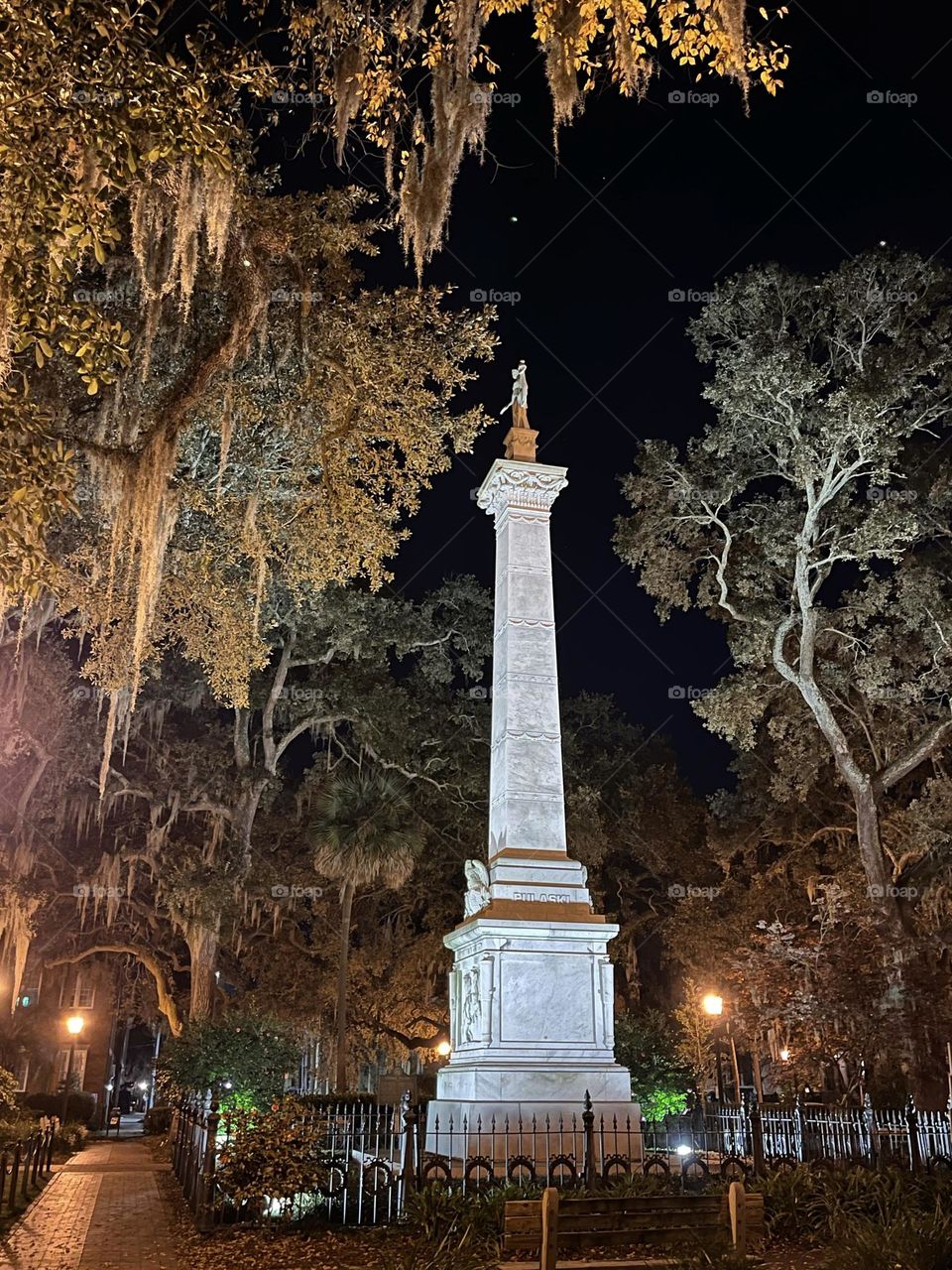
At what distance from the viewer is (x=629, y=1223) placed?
732 centimetres

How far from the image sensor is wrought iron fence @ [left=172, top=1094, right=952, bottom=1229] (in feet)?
32.2

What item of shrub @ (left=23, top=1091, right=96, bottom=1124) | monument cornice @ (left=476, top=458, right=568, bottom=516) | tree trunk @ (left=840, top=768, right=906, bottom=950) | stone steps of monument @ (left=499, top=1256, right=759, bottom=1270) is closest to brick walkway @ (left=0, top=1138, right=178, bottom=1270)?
stone steps of monument @ (left=499, top=1256, right=759, bottom=1270)

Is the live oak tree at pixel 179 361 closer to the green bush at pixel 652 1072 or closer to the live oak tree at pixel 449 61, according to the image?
the live oak tree at pixel 449 61

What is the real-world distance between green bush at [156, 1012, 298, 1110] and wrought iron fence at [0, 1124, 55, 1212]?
114 inches

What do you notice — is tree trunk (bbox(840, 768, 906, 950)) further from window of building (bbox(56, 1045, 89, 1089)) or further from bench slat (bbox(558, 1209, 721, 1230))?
window of building (bbox(56, 1045, 89, 1089))

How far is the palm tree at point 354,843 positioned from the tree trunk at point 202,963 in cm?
306

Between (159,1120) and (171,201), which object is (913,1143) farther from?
(159,1120)

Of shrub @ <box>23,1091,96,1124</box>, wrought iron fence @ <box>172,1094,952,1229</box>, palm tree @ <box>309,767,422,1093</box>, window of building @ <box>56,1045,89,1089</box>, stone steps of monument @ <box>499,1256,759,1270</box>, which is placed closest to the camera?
stone steps of monument @ <box>499,1256,759,1270</box>

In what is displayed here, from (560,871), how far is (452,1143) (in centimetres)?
385

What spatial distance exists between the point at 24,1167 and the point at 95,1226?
12.6 feet

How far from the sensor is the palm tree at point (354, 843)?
25156 mm

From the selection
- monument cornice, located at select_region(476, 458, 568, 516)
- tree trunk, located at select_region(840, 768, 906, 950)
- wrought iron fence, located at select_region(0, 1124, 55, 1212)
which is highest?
monument cornice, located at select_region(476, 458, 568, 516)

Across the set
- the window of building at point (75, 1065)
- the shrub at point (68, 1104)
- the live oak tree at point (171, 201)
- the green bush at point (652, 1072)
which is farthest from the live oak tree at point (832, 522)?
the window of building at point (75, 1065)

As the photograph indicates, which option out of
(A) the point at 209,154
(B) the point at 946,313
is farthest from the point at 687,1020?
(A) the point at 209,154
